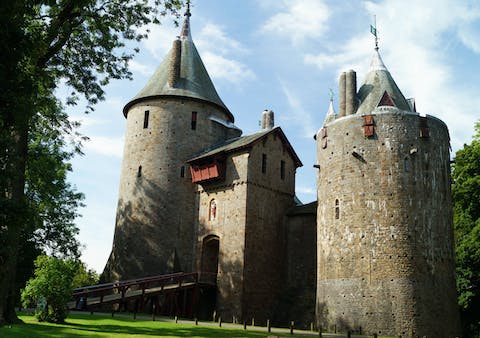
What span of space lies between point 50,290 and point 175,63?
21766 mm

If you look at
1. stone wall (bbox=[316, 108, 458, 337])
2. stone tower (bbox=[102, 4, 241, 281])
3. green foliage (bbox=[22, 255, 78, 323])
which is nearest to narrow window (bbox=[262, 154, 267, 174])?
stone tower (bbox=[102, 4, 241, 281])

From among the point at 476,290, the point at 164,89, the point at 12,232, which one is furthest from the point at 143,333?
the point at 164,89

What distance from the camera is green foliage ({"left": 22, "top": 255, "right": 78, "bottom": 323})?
64.0 feet

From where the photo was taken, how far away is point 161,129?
117 ft

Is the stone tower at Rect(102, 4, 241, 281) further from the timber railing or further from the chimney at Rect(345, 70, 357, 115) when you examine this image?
Result: the chimney at Rect(345, 70, 357, 115)

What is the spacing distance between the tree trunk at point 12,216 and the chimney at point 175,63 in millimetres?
18650

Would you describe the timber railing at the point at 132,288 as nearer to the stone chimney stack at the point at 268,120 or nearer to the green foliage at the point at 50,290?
the green foliage at the point at 50,290

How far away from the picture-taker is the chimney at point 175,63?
37.0 metres

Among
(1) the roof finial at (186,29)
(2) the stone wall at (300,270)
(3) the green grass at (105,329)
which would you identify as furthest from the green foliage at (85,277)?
(3) the green grass at (105,329)

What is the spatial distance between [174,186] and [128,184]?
3.78 metres

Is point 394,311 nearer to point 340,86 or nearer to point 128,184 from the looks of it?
point 340,86

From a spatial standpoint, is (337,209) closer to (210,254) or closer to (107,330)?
(210,254)

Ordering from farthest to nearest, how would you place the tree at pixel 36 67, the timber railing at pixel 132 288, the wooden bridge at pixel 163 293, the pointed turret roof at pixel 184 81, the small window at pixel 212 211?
the pointed turret roof at pixel 184 81 → the small window at pixel 212 211 → the wooden bridge at pixel 163 293 → the timber railing at pixel 132 288 → the tree at pixel 36 67

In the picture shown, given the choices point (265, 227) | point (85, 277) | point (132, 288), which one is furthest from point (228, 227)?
point (85, 277)
